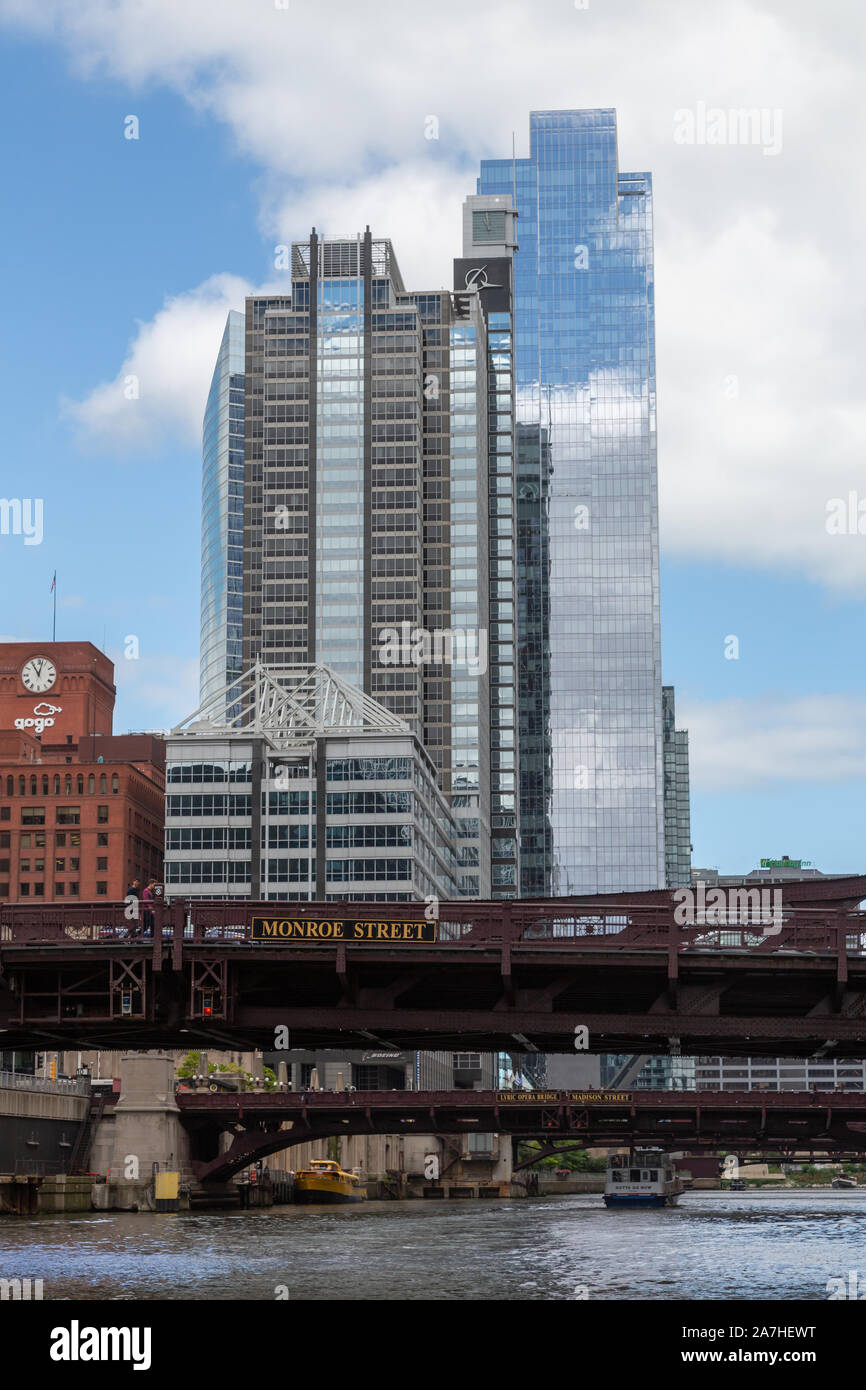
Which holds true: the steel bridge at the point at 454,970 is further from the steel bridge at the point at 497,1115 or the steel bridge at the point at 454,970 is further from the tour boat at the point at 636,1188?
the tour boat at the point at 636,1188

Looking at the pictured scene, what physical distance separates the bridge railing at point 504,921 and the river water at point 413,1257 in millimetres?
10107

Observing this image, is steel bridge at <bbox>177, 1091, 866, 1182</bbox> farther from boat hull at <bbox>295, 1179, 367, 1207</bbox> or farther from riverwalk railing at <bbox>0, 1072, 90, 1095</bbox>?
boat hull at <bbox>295, 1179, 367, 1207</bbox>

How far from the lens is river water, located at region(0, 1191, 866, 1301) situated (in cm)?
5441

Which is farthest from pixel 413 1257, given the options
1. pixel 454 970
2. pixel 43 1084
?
pixel 43 1084

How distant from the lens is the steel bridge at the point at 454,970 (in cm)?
5112

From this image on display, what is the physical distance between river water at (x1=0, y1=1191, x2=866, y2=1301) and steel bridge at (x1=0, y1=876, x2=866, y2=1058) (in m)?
7.65

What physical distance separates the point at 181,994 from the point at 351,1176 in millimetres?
107906

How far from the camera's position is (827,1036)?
172 ft

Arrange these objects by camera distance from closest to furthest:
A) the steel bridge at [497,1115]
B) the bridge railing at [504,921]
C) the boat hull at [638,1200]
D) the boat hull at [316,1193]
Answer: the bridge railing at [504,921]
the steel bridge at [497,1115]
the boat hull at [316,1193]
the boat hull at [638,1200]

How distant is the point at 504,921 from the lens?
50969mm

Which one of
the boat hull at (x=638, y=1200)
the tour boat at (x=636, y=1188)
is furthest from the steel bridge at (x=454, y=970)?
the tour boat at (x=636, y=1188)


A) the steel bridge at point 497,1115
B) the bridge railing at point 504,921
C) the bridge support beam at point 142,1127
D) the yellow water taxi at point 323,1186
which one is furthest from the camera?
the yellow water taxi at point 323,1186
